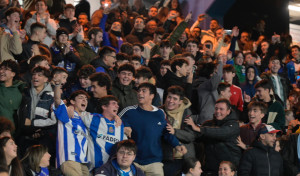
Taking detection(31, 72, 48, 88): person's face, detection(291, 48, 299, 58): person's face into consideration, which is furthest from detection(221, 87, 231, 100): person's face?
detection(291, 48, 299, 58): person's face

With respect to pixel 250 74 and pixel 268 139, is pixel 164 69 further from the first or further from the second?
pixel 268 139

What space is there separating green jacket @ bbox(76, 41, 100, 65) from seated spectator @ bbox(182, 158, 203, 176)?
147 inches

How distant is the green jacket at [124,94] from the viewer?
29.1 ft

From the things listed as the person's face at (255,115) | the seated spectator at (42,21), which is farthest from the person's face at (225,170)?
the seated spectator at (42,21)

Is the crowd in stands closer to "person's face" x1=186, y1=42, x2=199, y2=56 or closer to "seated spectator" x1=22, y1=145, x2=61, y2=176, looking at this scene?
"seated spectator" x1=22, y1=145, x2=61, y2=176

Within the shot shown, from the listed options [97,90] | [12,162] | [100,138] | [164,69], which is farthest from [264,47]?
[12,162]

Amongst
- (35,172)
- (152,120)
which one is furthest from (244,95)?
(35,172)

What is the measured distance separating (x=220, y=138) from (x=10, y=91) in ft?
10.3

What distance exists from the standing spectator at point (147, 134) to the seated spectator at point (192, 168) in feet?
0.61

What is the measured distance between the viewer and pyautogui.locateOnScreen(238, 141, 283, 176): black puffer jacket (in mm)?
8375

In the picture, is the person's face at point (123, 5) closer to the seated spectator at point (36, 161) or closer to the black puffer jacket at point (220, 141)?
the black puffer jacket at point (220, 141)

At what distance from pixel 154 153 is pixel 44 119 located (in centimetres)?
160

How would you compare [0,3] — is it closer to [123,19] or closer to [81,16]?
[81,16]

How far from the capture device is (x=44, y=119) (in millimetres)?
7836
